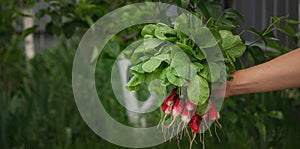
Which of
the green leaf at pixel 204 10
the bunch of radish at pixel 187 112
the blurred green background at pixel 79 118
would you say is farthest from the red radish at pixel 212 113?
the blurred green background at pixel 79 118

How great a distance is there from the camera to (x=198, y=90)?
1.01 m

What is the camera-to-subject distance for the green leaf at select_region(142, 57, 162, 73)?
3.35 feet

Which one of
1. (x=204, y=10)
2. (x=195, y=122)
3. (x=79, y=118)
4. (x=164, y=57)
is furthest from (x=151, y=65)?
(x=79, y=118)

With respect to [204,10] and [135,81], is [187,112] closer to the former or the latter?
[135,81]

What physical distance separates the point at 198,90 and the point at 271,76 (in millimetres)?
160

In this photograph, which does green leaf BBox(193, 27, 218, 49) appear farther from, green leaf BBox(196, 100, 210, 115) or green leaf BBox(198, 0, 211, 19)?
green leaf BBox(198, 0, 211, 19)

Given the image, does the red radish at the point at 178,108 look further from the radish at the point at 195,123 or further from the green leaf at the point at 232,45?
the green leaf at the point at 232,45

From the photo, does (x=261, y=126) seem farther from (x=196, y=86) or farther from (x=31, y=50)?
(x=31, y=50)

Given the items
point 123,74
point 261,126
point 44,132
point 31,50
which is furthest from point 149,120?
point 31,50

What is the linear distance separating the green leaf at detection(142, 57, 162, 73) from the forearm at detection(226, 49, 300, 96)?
167 mm

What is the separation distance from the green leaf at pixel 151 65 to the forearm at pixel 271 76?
0.55ft

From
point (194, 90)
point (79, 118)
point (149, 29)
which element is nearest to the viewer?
point (194, 90)

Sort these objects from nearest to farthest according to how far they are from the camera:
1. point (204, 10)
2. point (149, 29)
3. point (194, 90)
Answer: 1. point (194, 90)
2. point (149, 29)
3. point (204, 10)

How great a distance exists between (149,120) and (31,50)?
2991mm
